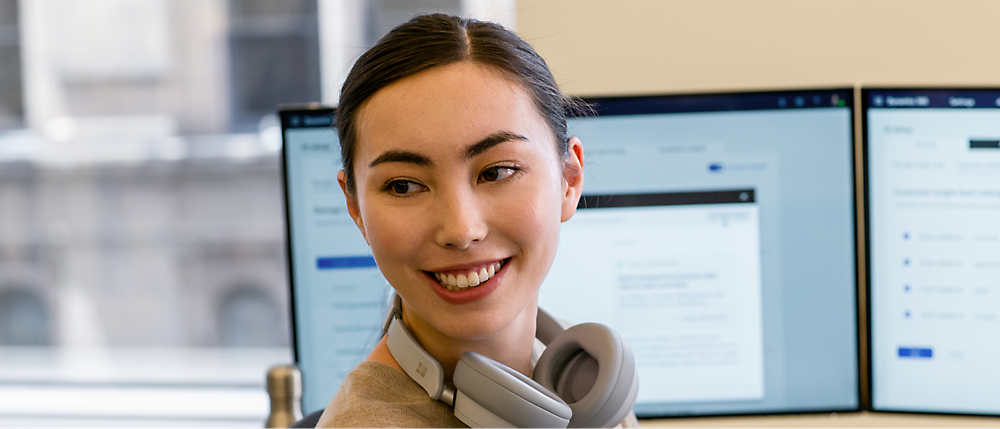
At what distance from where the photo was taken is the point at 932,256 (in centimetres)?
109

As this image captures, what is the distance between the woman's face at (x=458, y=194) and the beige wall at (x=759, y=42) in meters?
0.57

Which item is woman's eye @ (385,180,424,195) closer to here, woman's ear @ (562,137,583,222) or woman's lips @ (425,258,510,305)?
woman's lips @ (425,258,510,305)

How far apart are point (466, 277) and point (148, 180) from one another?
2.61 meters

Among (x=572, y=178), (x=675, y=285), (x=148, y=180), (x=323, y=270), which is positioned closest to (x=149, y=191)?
Result: (x=148, y=180)

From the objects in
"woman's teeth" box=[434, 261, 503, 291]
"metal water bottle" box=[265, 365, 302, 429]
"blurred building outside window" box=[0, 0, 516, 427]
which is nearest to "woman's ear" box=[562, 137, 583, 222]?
"woman's teeth" box=[434, 261, 503, 291]

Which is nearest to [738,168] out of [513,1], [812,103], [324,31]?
[812,103]

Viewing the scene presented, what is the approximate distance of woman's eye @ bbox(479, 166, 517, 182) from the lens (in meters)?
0.69

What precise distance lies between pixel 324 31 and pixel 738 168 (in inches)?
75.7

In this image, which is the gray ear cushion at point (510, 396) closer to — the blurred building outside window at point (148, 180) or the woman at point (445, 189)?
the woman at point (445, 189)

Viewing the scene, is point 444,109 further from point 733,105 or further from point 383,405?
point 733,105

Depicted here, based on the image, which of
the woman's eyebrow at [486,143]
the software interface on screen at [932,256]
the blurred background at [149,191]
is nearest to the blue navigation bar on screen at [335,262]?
the woman's eyebrow at [486,143]

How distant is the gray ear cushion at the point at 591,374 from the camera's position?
68 centimetres

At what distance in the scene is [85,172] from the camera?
9.40 ft

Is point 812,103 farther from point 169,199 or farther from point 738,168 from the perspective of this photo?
point 169,199
